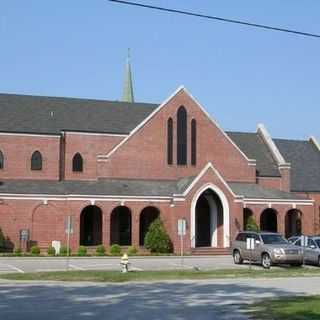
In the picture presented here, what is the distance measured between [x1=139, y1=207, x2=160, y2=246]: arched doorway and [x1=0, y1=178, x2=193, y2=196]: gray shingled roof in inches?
68.1

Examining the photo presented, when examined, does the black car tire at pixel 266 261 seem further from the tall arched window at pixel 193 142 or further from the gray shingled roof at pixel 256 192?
the tall arched window at pixel 193 142

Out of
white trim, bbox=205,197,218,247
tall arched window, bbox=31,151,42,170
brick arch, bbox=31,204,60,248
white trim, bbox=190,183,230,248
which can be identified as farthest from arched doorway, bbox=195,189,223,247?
tall arched window, bbox=31,151,42,170

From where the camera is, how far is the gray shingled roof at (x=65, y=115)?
2254 inches

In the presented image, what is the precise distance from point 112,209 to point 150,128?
8.83 meters

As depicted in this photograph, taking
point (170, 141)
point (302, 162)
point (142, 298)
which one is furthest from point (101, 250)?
point (142, 298)

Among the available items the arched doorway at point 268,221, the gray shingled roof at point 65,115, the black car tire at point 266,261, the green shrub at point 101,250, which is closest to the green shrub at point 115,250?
the green shrub at point 101,250

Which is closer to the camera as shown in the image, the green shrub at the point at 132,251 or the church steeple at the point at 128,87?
the green shrub at the point at 132,251

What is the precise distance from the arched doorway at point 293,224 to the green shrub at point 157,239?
13942mm

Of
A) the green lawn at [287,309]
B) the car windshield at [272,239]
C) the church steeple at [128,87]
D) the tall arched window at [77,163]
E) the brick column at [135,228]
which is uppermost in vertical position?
the church steeple at [128,87]

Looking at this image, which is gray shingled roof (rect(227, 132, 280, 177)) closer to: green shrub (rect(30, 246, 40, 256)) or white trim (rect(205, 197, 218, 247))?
white trim (rect(205, 197, 218, 247))

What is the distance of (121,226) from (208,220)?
6848 millimetres

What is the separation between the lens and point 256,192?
57.4 meters

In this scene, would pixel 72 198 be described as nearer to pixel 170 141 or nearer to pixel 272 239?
pixel 170 141

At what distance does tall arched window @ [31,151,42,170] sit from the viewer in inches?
2240
